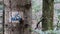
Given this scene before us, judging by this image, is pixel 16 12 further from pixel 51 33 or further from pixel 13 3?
pixel 51 33

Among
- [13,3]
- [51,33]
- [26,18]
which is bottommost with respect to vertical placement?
[51,33]

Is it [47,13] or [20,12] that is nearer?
[20,12]

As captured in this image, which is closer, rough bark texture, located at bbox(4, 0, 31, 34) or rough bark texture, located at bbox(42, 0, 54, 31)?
rough bark texture, located at bbox(4, 0, 31, 34)

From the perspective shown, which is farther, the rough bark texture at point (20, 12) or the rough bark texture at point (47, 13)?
the rough bark texture at point (47, 13)

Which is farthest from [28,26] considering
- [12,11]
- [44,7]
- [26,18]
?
[44,7]

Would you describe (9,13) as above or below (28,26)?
above

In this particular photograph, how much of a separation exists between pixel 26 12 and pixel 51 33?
253 millimetres

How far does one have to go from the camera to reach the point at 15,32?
108 cm

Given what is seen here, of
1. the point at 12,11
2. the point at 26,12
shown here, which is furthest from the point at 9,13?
the point at 26,12

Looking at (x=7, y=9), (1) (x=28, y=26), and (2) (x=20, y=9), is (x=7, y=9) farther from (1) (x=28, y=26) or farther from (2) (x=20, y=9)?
(1) (x=28, y=26)

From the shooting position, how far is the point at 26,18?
3.57 ft

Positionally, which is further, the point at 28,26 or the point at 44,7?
the point at 44,7

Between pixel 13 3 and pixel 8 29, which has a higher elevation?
pixel 13 3

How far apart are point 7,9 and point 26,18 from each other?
0.53 feet
